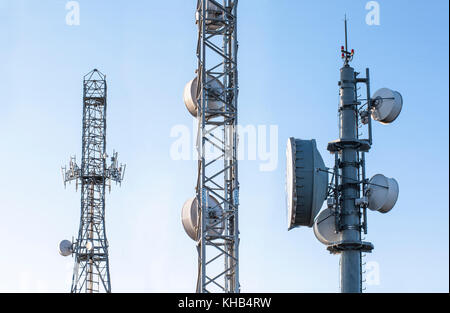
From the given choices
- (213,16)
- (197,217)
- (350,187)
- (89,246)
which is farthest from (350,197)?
(89,246)

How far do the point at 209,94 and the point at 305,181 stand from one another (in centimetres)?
777

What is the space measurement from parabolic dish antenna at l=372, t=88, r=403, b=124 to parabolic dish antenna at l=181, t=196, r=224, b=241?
7.20m

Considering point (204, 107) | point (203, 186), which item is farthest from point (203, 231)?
point (204, 107)

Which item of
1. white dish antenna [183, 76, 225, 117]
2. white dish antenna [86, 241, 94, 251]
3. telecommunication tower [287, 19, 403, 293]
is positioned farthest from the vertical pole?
white dish antenna [86, 241, 94, 251]

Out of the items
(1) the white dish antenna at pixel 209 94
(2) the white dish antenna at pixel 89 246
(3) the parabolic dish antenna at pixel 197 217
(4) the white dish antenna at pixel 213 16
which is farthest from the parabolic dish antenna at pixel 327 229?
(2) the white dish antenna at pixel 89 246

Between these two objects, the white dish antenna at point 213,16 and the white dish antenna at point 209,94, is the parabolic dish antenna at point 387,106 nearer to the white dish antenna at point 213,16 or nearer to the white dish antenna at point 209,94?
the white dish antenna at point 209,94

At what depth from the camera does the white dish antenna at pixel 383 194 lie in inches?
1216

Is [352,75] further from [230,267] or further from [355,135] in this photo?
[230,267]

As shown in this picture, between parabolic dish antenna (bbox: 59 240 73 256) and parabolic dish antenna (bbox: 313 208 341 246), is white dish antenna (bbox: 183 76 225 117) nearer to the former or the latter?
parabolic dish antenna (bbox: 313 208 341 246)

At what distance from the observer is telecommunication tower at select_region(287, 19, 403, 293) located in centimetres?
2991
